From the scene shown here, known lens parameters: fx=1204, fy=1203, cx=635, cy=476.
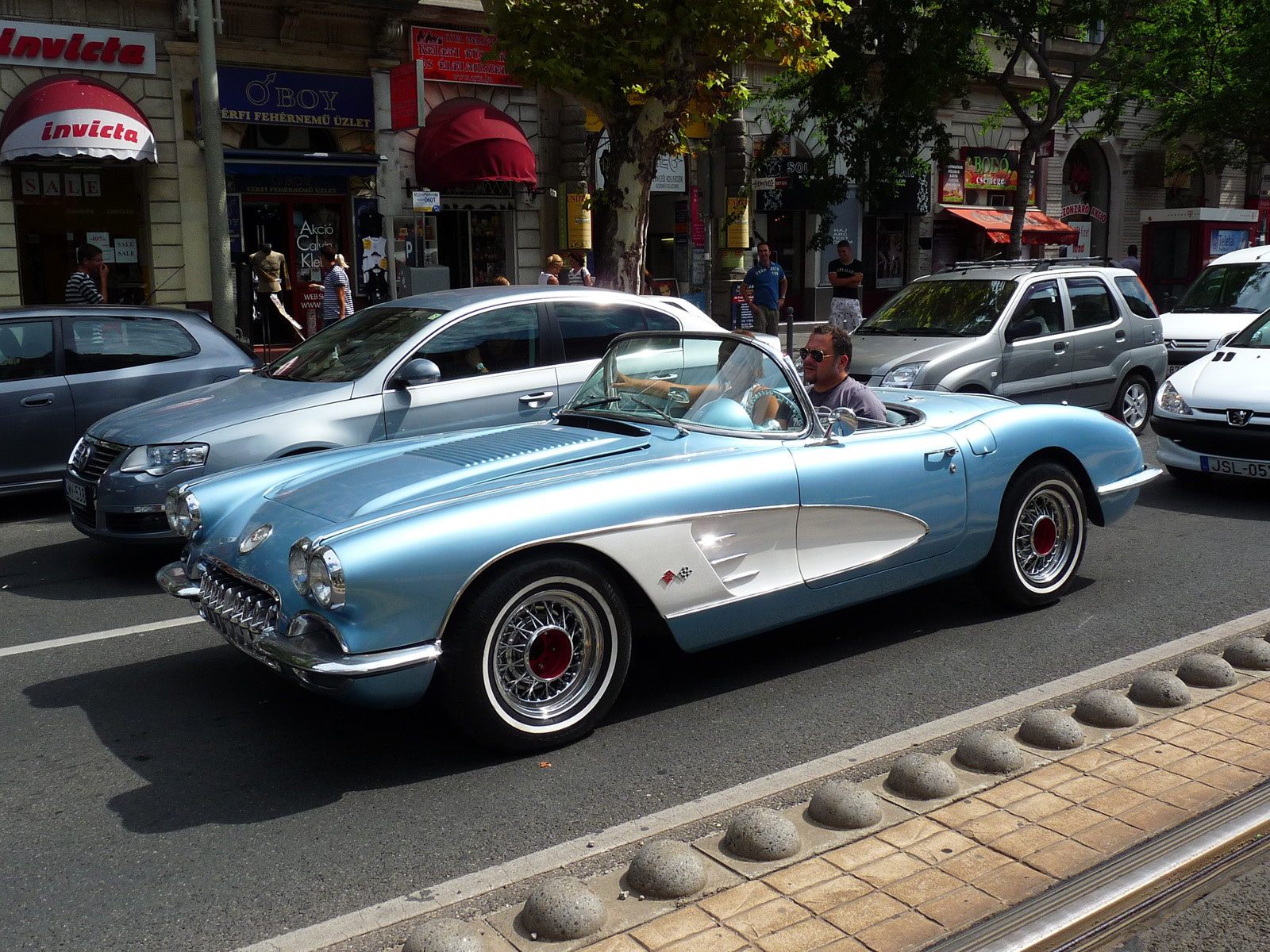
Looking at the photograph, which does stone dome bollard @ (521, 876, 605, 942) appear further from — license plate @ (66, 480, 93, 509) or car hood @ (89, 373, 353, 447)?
license plate @ (66, 480, 93, 509)

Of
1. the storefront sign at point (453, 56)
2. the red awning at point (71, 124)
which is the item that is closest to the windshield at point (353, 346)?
the red awning at point (71, 124)

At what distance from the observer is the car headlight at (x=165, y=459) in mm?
6695

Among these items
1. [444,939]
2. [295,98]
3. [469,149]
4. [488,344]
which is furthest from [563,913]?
[295,98]

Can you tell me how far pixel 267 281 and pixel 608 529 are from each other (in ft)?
49.9

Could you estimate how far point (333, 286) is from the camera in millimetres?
15977

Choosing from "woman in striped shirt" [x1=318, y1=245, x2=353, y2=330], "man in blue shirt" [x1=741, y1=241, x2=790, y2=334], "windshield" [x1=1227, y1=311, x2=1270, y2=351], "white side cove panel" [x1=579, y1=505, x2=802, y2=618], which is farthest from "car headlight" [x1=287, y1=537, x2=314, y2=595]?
"man in blue shirt" [x1=741, y1=241, x2=790, y2=334]

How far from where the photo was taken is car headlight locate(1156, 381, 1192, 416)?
28.5 feet

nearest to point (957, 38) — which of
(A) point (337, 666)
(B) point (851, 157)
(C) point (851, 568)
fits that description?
(B) point (851, 157)

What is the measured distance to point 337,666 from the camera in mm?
3766

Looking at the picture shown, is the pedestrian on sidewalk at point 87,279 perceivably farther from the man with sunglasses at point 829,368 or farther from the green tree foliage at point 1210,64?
the green tree foliage at point 1210,64

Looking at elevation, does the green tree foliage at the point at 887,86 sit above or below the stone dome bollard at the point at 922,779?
above

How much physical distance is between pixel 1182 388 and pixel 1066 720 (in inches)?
218

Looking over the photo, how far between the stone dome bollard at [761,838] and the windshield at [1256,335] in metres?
7.72

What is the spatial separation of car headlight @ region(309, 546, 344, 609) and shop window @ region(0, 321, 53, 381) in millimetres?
5880
